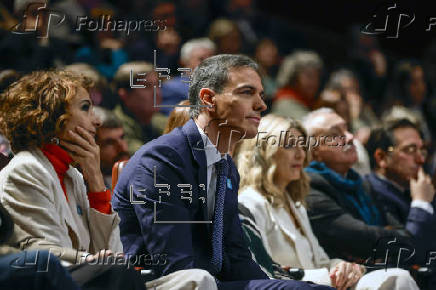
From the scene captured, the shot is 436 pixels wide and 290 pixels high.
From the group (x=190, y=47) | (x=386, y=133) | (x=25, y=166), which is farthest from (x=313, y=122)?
(x=25, y=166)

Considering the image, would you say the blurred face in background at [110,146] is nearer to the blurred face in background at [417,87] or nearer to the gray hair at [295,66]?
the gray hair at [295,66]

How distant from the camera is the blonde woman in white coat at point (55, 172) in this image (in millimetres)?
2842


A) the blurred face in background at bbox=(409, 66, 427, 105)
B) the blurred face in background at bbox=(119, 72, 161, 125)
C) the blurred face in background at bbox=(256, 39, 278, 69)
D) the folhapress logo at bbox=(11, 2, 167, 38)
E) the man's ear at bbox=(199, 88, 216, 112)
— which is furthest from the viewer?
the blurred face in background at bbox=(409, 66, 427, 105)

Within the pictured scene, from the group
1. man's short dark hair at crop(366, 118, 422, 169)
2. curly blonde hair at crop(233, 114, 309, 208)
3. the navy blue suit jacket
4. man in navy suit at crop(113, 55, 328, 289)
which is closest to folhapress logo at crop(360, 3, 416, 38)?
man's short dark hair at crop(366, 118, 422, 169)

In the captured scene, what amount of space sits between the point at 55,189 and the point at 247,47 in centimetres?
492

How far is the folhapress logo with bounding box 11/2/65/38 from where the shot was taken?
466 centimetres

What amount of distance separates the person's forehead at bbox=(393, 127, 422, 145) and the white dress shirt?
6.70 ft

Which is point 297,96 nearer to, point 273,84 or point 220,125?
point 273,84

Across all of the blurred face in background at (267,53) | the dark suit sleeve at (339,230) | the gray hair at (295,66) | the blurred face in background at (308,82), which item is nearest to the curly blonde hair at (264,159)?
the dark suit sleeve at (339,230)

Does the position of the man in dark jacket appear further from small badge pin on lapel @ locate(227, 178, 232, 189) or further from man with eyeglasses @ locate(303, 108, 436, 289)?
small badge pin on lapel @ locate(227, 178, 232, 189)

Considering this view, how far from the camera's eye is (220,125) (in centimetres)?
331

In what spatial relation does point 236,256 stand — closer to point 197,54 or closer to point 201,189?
point 201,189

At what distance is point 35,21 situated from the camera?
473 cm

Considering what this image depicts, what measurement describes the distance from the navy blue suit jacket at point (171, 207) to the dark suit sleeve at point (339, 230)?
1.09 m
